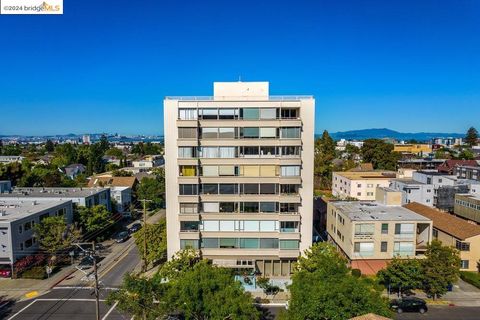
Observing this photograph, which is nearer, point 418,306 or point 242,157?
point 418,306

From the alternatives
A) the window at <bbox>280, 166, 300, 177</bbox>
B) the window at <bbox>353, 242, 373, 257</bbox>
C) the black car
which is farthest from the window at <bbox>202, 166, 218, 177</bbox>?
the black car

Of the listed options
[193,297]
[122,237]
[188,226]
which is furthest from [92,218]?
[193,297]

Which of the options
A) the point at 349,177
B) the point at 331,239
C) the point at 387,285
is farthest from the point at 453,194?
the point at 387,285

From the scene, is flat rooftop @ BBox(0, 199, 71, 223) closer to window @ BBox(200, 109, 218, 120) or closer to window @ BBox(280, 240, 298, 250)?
window @ BBox(200, 109, 218, 120)

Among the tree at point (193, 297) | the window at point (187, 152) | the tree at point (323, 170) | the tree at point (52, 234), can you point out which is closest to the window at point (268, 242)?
the window at point (187, 152)

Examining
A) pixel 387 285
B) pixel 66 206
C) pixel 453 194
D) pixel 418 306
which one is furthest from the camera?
pixel 453 194

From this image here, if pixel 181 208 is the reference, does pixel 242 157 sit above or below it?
above

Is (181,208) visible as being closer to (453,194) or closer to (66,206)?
(66,206)

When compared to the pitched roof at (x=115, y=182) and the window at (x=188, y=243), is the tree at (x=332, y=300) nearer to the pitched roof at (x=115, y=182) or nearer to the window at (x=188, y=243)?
the window at (x=188, y=243)
